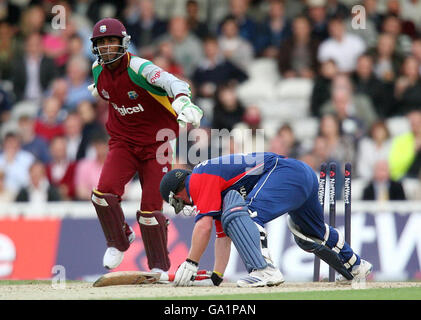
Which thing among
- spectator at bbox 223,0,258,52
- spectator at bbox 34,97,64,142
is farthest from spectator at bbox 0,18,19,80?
spectator at bbox 223,0,258,52

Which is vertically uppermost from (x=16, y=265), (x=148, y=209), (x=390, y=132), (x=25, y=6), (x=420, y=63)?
(x=25, y=6)

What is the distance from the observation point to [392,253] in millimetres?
12711

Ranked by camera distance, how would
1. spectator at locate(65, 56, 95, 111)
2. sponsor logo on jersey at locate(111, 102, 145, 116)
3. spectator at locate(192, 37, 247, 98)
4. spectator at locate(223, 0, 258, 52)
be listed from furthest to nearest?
1. spectator at locate(223, 0, 258, 52)
2. spectator at locate(65, 56, 95, 111)
3. spectator at locate(192, 37, 247, 98)
4. sponsor logo on jersey at locate(111, 102, 145, 116)

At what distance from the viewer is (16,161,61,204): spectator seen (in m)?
14.5

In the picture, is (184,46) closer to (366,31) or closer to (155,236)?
(366,31)

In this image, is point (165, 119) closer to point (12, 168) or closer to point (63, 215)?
point (63, 215)

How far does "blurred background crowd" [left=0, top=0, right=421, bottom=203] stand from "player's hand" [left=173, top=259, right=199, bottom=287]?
17.4ft

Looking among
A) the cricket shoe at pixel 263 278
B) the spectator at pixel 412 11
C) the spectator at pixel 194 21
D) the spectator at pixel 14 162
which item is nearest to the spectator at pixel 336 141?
the spectator at pixel 412 11

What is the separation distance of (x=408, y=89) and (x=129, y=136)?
6.74m

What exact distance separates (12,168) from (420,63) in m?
7.00

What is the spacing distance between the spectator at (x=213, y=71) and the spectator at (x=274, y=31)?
0.78m

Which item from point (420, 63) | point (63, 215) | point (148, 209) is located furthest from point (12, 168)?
point (420, 63)

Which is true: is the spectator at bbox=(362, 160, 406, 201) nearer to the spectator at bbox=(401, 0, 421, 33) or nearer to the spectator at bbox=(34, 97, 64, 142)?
the spectator at bbox=(401, 0, 421, 33)

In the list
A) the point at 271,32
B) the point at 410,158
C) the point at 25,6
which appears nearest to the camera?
the point at 410,158
